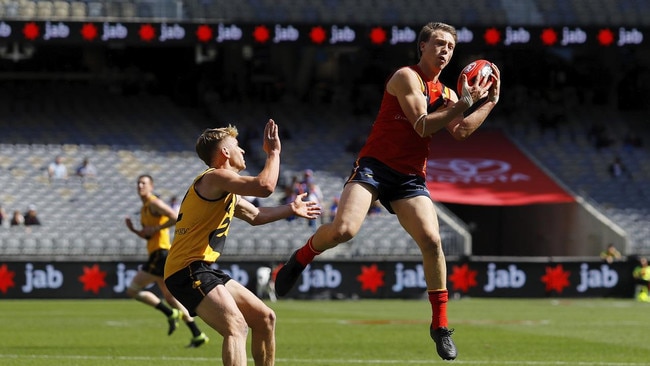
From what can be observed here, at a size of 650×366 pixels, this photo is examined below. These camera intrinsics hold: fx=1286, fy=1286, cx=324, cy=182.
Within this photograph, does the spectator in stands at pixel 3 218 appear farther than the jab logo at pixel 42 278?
Yes

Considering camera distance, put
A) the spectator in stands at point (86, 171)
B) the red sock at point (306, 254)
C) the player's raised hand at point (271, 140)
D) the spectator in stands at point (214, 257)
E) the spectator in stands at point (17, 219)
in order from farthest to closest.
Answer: the spectator in stands at point (86, 171)
the spectator in stands at point (17, 219)
the red sock at point (306, 254)
the spectator in stands at point (214, 257)
the player's raised hand at point (271, 140)

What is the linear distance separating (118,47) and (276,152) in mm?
34589

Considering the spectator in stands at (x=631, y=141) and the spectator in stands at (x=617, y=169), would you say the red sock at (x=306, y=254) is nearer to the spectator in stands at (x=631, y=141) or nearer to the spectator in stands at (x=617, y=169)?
the spectator in stands at (x=617, y=169)

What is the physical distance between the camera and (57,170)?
36.8 m

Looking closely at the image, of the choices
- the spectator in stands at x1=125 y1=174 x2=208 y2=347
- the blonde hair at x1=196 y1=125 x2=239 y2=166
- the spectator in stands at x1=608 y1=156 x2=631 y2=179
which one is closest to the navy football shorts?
the blonde hair at x1=196 y1=125 x2=239 y2=166

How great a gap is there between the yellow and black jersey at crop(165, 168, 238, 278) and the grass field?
393cm

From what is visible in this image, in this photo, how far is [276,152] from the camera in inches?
349

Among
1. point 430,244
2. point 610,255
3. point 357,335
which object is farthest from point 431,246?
point 610,255

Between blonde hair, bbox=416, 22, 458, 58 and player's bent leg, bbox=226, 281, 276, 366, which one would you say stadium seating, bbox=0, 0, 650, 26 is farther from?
player's bent leg, bbox=226, 281, 276, 366

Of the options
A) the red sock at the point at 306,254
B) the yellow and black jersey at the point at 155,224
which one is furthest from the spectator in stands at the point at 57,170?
the red sock at the point at 306,254

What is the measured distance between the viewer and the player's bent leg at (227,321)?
895 cm

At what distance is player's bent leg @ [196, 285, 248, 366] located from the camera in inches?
352

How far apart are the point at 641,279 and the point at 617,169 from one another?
974 cm

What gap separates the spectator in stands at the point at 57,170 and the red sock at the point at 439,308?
27.5 meters
